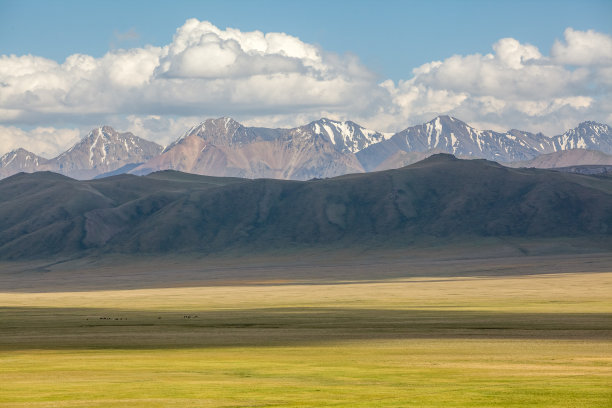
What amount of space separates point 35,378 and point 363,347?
2369cm

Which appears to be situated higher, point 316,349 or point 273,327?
point 316,349

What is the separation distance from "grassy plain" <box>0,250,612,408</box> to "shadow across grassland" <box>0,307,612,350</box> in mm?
170

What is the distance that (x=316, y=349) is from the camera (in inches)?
2315

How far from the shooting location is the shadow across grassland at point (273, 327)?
66.7m

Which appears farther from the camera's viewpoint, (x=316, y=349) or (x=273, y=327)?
(x=273, y=327)

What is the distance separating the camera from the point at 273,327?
7938 cm

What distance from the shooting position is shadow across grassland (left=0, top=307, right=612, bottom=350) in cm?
6669

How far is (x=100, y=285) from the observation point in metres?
192

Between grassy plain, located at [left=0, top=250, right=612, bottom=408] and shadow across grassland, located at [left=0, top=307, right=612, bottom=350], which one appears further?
shadow across grassland, located at [left=0, top=307, right=612, bottom=350]

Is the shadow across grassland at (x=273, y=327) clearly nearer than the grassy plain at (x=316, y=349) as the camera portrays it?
No

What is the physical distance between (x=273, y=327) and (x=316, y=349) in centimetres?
2090

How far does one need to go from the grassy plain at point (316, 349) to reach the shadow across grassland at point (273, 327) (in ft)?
0.56

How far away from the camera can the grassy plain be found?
35094 mm

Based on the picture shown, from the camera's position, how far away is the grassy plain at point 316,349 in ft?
115
